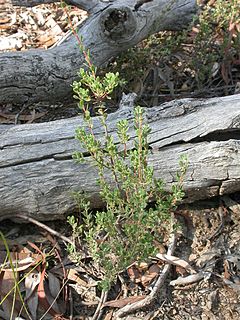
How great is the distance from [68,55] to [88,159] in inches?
37.0

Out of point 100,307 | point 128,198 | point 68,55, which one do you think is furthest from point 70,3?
point 100,307

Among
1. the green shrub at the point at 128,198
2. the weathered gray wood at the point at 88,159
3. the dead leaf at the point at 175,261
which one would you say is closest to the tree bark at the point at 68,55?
the weathered gray wood at the point at 88,159

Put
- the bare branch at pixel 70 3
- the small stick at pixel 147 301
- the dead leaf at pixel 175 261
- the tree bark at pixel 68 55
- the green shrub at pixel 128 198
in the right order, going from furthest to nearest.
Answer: the bare branch at pixel 70 3 → the tree bark at pixel 68 55 → the dead leaf at pixel 175 261 → the small stick at pixel 147 301 → the green shrub at pixel 128 198

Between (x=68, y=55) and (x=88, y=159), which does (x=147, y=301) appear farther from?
(x=68, y=55)

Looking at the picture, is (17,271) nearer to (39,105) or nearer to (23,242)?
(23,242)

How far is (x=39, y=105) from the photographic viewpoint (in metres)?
3.52

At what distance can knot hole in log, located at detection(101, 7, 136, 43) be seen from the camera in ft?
10.3

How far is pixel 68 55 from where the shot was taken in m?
3.27

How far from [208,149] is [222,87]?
41.9 inches

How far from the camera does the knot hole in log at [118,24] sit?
3150 mm

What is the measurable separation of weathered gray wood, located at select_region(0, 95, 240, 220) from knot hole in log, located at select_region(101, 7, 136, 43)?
695 millimetres

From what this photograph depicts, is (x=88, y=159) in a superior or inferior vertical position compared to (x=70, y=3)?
inferior

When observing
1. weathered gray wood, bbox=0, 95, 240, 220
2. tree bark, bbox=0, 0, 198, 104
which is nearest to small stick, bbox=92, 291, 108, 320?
weathered gray wood, bbox=0, 95, 240, 220

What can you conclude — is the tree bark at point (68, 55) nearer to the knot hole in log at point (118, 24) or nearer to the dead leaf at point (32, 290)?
the knot hole in log at point (118, 24)
